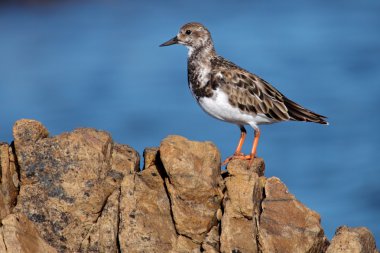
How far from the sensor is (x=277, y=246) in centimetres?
1862

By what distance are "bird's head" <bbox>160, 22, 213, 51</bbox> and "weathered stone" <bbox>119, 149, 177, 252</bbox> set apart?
19.3ft

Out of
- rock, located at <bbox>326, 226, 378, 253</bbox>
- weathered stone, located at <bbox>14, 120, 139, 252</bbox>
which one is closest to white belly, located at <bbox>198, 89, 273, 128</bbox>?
weathered stone, located at <bbox>14, 120, 139, 252</bbox>

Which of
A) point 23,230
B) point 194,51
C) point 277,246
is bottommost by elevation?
point 23,230

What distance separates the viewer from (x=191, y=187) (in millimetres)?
18828

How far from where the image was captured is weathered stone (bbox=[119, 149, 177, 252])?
18609 millimetres

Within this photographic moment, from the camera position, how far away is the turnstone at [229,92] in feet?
75.5

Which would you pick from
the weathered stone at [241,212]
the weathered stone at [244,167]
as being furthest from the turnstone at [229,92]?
the weathered stone at [241,212]

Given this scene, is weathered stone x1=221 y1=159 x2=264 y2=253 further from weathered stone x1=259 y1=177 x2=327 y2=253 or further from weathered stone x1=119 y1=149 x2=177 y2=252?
weathered stone x1=119 y1=149 x2=177 y2=252

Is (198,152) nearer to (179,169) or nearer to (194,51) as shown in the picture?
(179,169)

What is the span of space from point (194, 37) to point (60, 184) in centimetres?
691

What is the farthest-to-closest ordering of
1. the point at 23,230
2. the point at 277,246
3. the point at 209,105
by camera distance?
the point at 209,105 < the point at 277,246 < the point at 23,230

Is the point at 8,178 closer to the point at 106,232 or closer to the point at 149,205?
the point at 106,232

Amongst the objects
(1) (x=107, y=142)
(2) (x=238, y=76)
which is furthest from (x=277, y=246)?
(2) (x=238, y=76)

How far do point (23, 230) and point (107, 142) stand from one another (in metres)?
3.14
